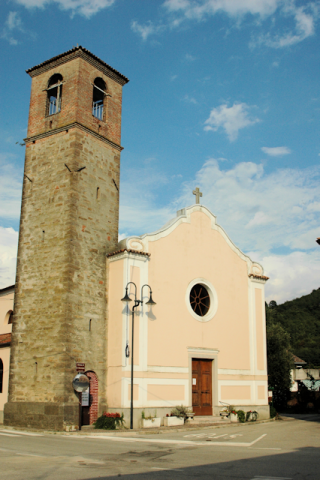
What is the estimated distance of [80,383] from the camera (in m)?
16.9

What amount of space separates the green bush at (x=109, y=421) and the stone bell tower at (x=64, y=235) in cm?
88

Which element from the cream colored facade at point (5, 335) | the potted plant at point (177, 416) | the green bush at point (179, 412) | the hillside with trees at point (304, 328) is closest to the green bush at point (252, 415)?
the potted plant at point (177, 416)

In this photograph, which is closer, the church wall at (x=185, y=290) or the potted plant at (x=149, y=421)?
the potted plant at (x=149, y=421)

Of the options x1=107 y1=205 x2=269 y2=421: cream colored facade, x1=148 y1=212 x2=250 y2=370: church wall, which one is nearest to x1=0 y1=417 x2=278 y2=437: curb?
x1=107 y1=205 x2=269 y2=421: cream colored facade

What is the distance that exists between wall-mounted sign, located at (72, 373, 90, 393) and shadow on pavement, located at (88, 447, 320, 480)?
744cm

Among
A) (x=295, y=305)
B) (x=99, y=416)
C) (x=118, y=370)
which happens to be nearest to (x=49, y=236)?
(x=118, y=370)

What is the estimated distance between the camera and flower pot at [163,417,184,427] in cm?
1814

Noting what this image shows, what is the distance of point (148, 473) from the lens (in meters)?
7.82

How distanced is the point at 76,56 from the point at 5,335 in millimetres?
13774

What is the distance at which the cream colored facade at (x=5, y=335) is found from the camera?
20069 mm

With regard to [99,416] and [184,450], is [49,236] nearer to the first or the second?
[99,416]

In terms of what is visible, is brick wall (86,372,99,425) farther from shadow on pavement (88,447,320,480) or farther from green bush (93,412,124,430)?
shadow on pavement (88,447,320,480)

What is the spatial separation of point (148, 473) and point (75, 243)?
11.9 meters

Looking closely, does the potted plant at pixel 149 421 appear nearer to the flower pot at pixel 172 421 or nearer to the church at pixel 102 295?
the church at pixel 102 295
